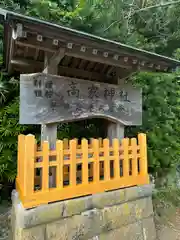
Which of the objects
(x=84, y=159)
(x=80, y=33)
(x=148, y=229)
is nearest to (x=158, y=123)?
(x=148, y=229)

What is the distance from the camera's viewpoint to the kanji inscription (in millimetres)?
2977

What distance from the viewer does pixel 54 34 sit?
261cm

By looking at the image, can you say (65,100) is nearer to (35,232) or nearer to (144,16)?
(35,232)

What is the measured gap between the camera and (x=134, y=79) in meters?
5.30


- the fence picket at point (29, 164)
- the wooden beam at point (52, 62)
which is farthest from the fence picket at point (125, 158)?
the wooden beam at point (52, 62)

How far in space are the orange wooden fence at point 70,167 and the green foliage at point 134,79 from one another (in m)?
1.12

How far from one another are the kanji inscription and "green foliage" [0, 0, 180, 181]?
1173mm

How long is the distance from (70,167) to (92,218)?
0.82 metres

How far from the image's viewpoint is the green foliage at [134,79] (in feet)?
13.8

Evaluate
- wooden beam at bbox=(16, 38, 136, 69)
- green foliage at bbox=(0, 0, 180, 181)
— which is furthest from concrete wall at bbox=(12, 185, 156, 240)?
wooden beam at bbox=(16, 38, 136, 69)

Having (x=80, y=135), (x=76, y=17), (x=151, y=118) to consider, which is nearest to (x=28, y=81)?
(x=80, y=135)

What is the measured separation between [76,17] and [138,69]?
2555 millimetres

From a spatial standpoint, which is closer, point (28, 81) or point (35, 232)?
point (35, 232)

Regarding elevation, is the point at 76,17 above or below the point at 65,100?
above
